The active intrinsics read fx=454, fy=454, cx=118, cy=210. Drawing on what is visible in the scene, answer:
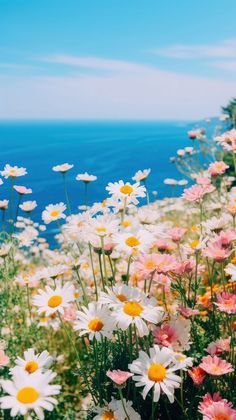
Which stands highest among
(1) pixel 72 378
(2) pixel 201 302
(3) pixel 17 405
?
(3) pixel 17 405

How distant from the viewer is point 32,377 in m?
1.22

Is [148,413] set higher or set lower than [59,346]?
higher

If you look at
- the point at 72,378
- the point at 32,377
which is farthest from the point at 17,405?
the point at 72,378

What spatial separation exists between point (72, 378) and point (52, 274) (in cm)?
173

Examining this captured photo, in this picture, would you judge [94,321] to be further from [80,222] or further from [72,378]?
[72,378]

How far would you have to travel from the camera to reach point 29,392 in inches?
46.1

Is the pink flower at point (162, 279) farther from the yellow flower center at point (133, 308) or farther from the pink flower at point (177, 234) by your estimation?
the yellow flower center at point (133, 308)

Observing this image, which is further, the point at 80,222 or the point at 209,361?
the point at 80,222

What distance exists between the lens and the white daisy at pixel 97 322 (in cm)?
154

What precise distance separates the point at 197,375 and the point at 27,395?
703 mm

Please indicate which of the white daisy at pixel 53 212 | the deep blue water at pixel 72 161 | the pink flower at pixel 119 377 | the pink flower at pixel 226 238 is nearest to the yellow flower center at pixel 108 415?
the pink flower at pixel 119 377

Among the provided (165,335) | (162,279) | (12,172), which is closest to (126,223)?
(162,279)

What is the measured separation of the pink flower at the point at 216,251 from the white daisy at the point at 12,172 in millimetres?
1243

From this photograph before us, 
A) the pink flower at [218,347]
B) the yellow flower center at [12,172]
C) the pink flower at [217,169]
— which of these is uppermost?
the yellow flower center at [12,172]
